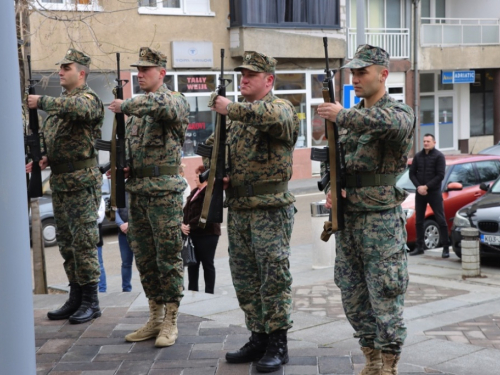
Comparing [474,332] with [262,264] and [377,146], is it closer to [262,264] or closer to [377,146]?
[262,264]

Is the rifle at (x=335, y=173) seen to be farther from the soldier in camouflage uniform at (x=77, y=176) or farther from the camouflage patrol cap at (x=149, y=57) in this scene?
the soldier in camouflage uniform at (x=77, y=176)

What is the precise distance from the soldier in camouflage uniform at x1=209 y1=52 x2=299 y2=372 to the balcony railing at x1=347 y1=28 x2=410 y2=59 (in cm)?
2540

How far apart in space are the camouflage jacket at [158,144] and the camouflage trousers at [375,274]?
1701 mm

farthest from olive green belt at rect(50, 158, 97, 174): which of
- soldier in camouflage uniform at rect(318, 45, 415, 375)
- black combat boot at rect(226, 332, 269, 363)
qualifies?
soldier in camouflage uniform at rect(318, 45, 415, 375)

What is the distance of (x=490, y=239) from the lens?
1105 cm

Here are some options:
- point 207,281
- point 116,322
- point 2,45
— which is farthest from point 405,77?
point 2,45

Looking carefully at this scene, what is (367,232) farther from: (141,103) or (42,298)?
(42,298)

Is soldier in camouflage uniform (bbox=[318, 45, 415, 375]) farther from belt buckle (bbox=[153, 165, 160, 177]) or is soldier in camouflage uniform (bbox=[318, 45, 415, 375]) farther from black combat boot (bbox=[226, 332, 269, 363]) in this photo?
belt buckle (bbox=[153, 165, 160, 177])

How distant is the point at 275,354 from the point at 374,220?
1.29 metres

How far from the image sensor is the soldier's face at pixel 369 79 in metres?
5.07

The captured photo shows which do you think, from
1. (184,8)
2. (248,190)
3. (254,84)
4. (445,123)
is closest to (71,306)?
(248,190)

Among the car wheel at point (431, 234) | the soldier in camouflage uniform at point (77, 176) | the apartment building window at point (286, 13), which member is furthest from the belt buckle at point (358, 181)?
the apartment building window at point (286, 13)

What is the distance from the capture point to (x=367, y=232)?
5.11 m

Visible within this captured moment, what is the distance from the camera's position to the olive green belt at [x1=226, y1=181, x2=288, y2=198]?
569cm
